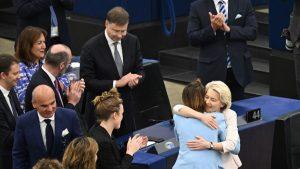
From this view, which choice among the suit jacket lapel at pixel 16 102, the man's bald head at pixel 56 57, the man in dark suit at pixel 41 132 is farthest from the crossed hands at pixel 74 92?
the man in dark suit at pixel 41 132

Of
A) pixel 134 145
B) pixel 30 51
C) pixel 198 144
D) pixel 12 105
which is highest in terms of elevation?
pixel 30 51

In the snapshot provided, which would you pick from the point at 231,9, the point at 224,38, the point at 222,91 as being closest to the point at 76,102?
the point at 222,91

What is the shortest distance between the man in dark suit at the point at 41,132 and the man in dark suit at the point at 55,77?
0.52 metres

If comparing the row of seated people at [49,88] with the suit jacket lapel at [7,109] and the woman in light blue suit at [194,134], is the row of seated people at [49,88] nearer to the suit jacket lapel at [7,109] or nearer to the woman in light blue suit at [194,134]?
the suit jacket lapel at [7,109]

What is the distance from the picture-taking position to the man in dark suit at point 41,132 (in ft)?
21.3

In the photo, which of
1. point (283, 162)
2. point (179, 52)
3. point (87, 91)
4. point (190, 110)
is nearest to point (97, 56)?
point (87, 91)

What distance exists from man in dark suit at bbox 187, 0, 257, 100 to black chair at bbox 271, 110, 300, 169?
1292mm

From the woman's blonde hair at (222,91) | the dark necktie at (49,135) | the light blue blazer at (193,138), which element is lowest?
the light blue blazer at (193,138)

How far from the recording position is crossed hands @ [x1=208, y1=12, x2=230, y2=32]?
8.37m

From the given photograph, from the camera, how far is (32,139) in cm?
650

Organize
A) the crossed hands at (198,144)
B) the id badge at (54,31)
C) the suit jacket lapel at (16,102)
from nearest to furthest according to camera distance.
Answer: the crossed hands at (198,144) → the suit jacket lapel at (16,102) → the id badge at (54,31)

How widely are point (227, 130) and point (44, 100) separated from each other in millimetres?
1629

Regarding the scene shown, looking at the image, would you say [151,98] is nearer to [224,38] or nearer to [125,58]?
[224,38]

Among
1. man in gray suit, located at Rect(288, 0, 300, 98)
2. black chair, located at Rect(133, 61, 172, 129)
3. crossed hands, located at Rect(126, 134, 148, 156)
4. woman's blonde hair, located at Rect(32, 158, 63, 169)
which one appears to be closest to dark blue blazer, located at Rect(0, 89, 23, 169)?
crossed hands, located at Rect(126, 134, 148, 156)
